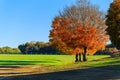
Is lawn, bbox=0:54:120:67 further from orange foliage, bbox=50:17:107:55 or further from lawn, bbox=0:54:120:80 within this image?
orange foliage, bbox=50:17:107:55

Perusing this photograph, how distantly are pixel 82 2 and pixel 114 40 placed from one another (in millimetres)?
16767

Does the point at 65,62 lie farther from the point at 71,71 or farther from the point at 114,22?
the point at 71,71

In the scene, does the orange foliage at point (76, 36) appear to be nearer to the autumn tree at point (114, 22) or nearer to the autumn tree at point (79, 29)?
the autumn tree at point (79, 29)

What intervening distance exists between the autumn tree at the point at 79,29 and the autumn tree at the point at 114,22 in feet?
26.0

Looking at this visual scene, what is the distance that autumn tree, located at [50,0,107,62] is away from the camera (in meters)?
65.1

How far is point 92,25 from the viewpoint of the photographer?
6725cm

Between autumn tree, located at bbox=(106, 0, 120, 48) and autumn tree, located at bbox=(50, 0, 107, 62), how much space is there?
793 cm

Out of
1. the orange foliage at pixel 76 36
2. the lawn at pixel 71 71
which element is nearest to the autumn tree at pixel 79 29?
the orange foliage at pixel 76 36

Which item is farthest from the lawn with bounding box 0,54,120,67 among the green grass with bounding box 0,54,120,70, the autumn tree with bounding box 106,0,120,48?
the autumn tree with bounding box 106,0,120,48

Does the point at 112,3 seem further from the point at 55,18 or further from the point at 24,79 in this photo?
the point at 24,79

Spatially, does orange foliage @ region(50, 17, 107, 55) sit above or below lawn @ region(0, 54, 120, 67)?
above

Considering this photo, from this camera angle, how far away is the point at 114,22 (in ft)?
185

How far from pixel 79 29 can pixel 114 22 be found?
984cm

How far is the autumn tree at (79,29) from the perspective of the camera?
214 ft
